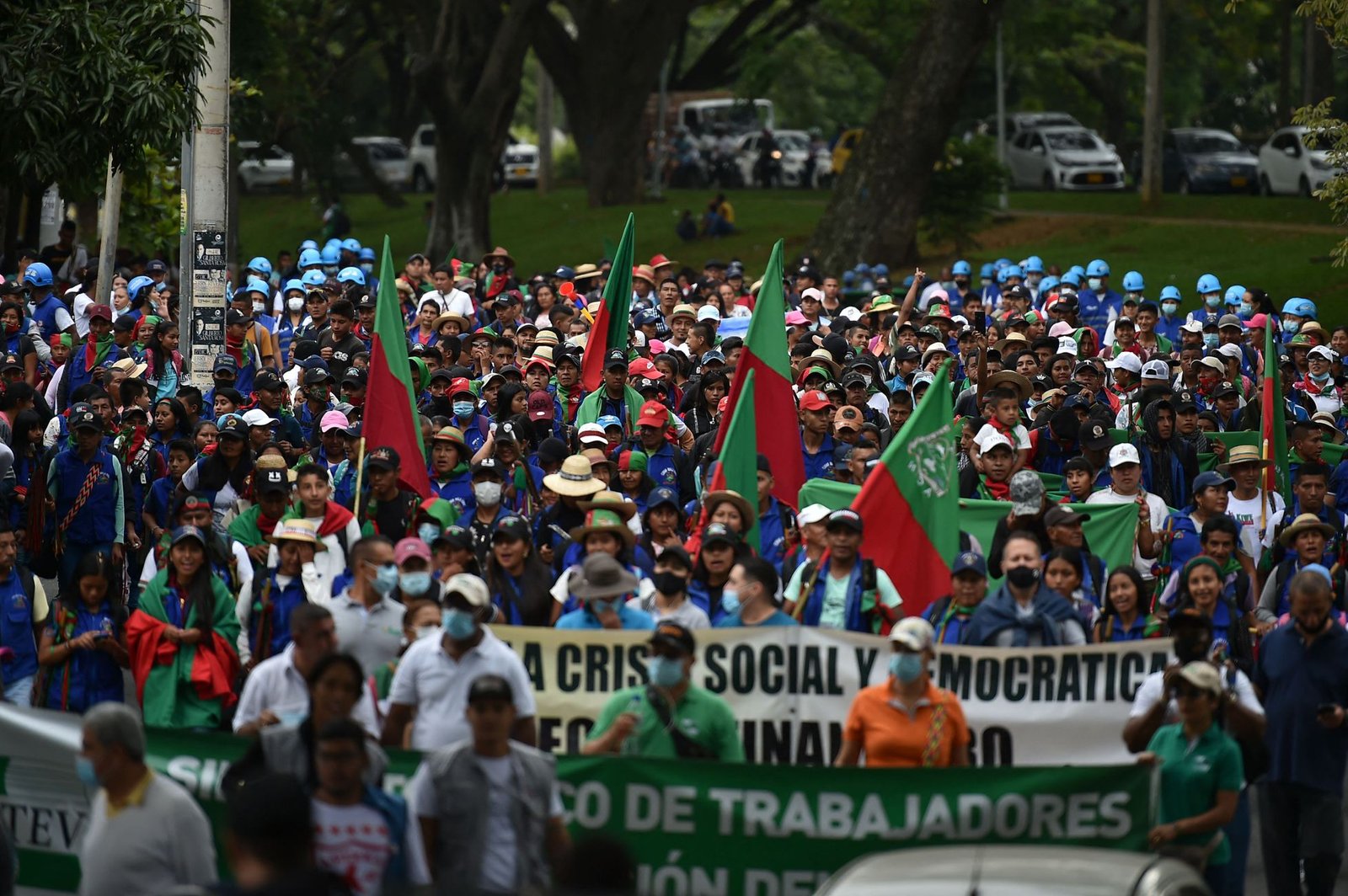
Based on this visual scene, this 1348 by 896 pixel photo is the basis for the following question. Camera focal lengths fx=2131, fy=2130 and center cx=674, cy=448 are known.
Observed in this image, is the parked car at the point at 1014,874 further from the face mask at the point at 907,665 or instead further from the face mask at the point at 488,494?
the face mask at the point at 488,494

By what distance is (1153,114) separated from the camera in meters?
36.8

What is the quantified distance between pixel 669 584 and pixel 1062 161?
120 ft

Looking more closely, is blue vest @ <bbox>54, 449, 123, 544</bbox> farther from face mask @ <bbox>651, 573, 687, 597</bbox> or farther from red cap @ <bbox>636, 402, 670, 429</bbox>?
face mask @ <bbox>651, 573, 687, 597</bbox>

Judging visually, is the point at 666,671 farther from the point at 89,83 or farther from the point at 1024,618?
the point at 89,83

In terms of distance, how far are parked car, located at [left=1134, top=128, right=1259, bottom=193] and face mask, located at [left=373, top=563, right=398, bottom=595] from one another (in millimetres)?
34520

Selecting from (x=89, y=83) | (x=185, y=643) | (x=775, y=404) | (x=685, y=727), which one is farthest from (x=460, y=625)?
(x=89, y=83)

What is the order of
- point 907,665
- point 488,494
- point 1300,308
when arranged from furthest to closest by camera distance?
point 1300,308
point 488,494
point 907,665

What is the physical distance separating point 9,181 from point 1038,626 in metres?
7.95

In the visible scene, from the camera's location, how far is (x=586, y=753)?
789cm

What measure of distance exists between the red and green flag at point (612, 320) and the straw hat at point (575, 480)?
9.24 ft

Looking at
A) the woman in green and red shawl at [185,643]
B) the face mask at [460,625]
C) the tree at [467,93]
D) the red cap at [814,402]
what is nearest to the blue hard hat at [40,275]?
the red cap at [814,402]

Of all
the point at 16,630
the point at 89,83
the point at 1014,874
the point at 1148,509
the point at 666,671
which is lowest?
the point at 16,630

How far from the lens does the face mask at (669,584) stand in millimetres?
9148

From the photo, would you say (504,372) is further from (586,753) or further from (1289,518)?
(586,753)
